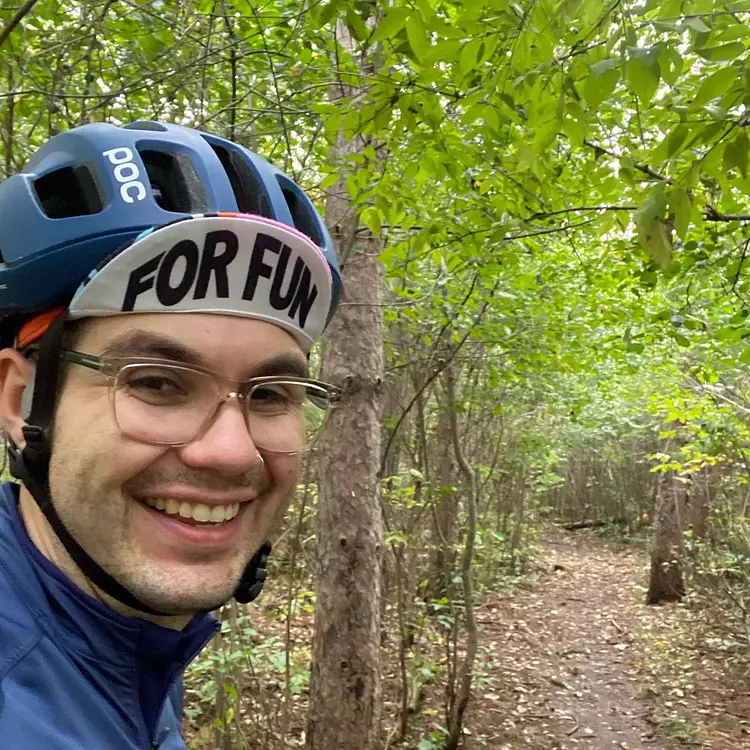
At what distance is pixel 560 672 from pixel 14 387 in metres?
8.52

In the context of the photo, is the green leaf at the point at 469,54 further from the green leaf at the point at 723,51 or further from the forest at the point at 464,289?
the green leaf at the point at 723,51

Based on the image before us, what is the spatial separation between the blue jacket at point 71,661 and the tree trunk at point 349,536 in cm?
246

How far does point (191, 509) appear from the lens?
1.25 m

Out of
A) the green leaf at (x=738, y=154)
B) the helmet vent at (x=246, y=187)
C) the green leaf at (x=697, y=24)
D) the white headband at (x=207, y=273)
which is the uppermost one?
the green leaf at (x=697, y=24)

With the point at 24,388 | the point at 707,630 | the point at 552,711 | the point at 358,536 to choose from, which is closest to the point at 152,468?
the point at 24,388

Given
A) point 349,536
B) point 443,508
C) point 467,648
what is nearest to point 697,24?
point 349,536

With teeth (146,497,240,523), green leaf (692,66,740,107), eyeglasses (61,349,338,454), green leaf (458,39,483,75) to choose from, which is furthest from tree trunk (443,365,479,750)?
teeth (146,497,240,523)

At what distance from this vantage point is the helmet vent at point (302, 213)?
177cm

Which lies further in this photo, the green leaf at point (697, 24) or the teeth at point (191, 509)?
the green leaf at point (697, 24)

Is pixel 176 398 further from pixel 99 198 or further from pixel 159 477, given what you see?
pixel 99 198

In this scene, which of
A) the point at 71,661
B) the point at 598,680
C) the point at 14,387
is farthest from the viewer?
the point at 598,680

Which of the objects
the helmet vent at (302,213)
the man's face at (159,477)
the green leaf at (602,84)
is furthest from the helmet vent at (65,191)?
the green leaf at (602,84)

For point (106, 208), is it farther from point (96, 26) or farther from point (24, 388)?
point (96, 26)

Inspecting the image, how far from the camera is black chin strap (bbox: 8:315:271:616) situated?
1193 millimetres
